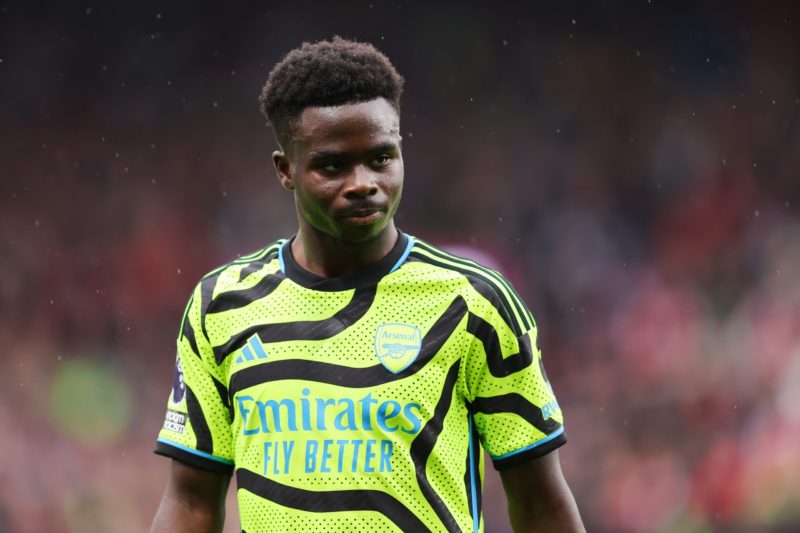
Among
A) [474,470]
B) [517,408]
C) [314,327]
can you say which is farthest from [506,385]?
[314,327]

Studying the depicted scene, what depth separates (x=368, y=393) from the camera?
258 centimetres

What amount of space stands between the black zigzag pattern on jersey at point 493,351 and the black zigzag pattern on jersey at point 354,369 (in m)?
0.04

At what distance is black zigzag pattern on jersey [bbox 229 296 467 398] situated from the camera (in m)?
2.59

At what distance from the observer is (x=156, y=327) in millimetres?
8188

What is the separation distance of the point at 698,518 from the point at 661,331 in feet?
4.05

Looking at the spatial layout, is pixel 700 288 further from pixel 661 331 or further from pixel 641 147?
pixel 641 147

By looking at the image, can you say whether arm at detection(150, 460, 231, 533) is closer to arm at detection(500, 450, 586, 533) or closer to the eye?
arm at detection(500, 450, 586, 533)

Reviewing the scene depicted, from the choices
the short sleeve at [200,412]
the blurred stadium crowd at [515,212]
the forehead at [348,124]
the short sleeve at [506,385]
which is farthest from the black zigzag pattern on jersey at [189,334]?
the blurred stadium crowd at [515,212]

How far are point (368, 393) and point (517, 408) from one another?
0.32 metres

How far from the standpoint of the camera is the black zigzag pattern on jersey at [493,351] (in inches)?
103

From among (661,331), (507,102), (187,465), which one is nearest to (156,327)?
(507,102)

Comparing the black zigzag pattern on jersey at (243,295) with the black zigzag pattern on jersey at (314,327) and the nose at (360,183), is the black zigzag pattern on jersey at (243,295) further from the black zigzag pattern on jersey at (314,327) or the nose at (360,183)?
the nose at (360,183)

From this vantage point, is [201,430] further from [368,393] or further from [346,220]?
[346,220]

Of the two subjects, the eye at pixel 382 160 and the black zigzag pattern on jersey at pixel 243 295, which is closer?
the eye at pixel 382 160
